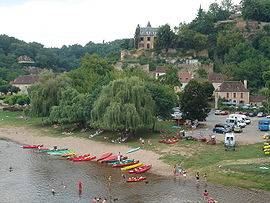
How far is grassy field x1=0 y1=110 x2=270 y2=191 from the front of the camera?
119 ft

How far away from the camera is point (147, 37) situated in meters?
130

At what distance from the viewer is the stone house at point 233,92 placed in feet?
287

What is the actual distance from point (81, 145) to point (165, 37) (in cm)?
7620

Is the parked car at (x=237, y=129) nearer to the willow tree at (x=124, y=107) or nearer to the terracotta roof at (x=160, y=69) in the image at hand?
the willow tree at (x=124, y=107)

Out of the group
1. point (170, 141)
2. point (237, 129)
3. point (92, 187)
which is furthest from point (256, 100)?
point (92, 187)

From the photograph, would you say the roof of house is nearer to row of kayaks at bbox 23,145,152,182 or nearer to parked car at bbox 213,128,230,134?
parked car at bbox 213,128,230,134

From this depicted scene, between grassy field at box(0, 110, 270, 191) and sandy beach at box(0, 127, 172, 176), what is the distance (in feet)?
4.47

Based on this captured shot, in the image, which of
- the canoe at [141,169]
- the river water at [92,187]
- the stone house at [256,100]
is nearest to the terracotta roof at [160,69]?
the stone house at [256,100]

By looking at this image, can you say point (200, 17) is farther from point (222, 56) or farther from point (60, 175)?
point (60, 175)

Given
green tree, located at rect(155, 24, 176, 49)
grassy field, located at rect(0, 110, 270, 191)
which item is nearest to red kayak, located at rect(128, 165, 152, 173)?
grassy field, located at rect(0, 110, 270, 191)

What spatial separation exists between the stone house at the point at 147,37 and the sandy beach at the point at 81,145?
69774 mm

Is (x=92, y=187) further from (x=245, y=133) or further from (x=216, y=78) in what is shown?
(x=216, y=78)

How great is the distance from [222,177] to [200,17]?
A: 395 feet

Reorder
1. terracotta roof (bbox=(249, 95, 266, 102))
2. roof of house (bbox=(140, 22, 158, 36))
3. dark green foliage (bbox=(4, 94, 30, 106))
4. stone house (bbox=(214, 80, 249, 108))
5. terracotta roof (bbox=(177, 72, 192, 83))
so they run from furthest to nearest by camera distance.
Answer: roof of house (bbox=(140, 22, 158, 36)) → terracotta roof (bbox=(177, 72, 192, 83)) → dark green foliage (bbox=(4, 94, 30, 106)) → stone house (bbox=(214, 80, 249, 108)) → terracotta roof (bbox=(249, 95, 266, 102))
